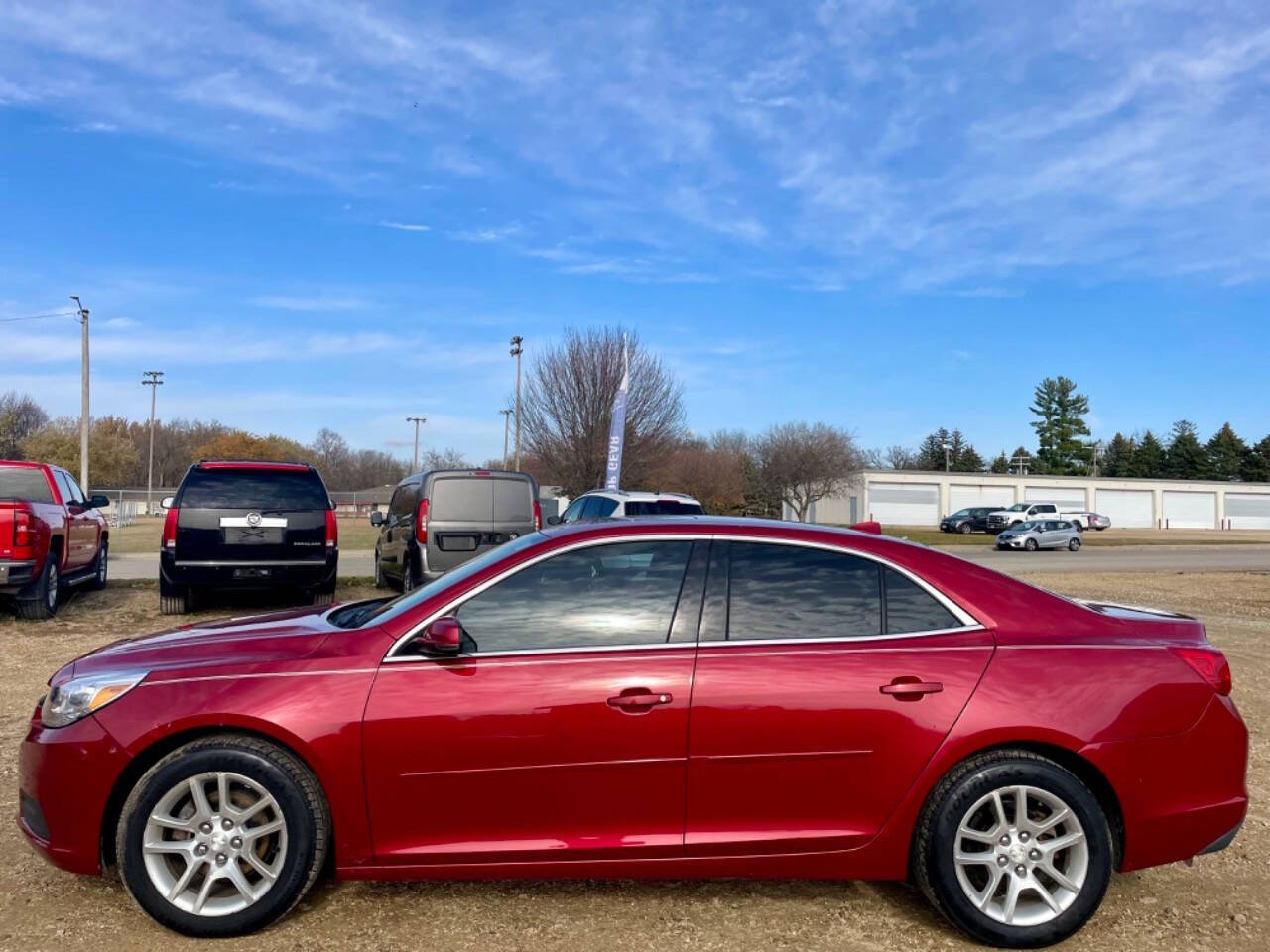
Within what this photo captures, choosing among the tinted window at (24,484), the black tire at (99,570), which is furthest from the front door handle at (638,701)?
the black tire at (99,570)

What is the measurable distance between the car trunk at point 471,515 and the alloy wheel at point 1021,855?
8.82m

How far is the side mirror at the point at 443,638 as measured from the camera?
3426mm

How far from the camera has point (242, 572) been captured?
10.7 m

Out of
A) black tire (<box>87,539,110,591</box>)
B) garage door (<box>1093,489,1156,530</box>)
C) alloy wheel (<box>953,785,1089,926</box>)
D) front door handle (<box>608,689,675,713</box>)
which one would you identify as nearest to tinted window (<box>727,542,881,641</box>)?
front door handle (<box>608,689,675,713</box>)

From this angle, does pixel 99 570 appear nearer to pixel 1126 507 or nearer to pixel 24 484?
pixel 24 484

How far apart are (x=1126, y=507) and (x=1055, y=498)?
6.29 meters

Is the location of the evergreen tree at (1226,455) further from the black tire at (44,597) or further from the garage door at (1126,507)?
the black tire at (44,597)

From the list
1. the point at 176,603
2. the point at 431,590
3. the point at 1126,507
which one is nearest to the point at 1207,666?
the point at 431,590

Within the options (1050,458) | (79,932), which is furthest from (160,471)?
(79,932)

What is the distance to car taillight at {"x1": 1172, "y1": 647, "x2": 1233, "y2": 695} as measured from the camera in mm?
3717

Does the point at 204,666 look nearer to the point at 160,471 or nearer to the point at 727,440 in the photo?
the point at 727,440

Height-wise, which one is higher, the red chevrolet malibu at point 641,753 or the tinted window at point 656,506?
the tinted window at point 656,506

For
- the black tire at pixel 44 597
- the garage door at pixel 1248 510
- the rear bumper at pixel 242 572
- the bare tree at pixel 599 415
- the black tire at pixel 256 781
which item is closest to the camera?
the black tire at pixel 256 781

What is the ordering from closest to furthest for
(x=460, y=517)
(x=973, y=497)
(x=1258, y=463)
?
(x=460, y=517), (x=973, y=497), (x=1258, y=463)
